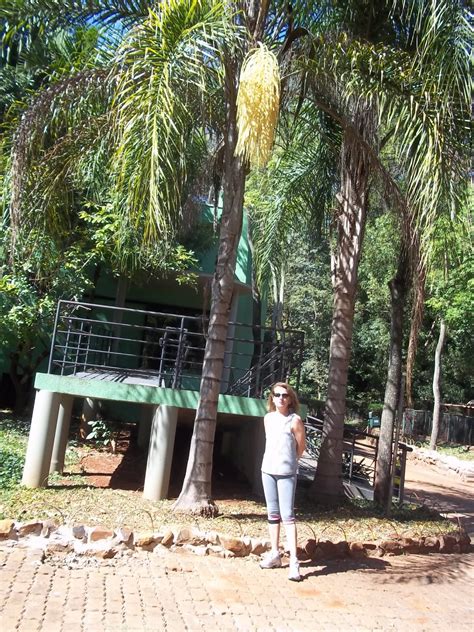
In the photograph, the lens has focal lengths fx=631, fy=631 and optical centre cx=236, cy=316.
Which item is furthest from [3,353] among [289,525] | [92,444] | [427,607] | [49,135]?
[427,607]

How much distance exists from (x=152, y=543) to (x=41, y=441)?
2846 mm

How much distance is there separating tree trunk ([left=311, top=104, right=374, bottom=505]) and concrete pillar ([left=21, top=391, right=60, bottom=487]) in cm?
360

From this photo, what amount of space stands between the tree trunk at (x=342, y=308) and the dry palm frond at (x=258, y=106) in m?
2.55

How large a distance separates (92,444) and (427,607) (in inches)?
308

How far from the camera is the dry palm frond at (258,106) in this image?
590cm

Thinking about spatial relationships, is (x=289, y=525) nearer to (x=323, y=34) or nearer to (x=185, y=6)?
(x=185, y=6)

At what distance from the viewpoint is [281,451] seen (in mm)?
5289

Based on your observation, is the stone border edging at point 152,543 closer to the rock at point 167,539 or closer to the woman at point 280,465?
the rock at point 167,539

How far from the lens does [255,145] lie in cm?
598

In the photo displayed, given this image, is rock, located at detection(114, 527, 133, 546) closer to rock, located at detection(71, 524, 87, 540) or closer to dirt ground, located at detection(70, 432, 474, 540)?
rock, located at detection(71, 524, 87, 540)

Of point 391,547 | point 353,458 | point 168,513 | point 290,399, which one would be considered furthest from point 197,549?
point 353,458

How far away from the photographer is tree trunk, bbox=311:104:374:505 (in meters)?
8.70

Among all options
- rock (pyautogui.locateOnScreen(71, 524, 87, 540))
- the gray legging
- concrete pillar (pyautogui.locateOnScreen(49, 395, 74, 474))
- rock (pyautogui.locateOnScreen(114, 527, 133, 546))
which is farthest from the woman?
concrete pillar (pyautogui.locateOnScreen(49, 395, 74, 474))

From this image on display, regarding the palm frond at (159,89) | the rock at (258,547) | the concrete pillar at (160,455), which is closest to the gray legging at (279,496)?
the rock at (258,547)
